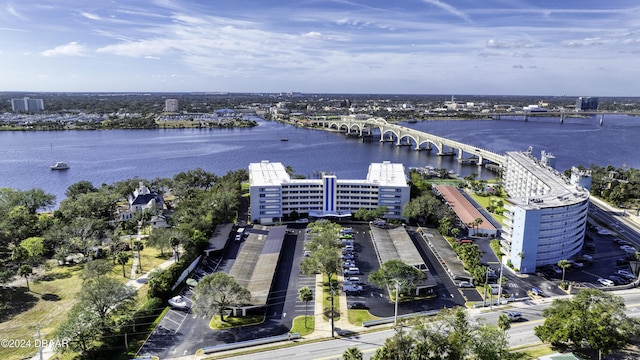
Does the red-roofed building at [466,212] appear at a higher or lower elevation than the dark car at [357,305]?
higher

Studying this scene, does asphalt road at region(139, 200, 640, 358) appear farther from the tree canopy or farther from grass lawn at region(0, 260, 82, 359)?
grass lawn at region(0, 260, 82, 359)

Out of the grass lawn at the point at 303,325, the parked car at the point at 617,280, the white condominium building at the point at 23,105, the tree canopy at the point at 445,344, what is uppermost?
the white condominium building at the point at 23,105

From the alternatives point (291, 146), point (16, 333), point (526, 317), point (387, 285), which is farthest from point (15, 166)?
point (526, 317)

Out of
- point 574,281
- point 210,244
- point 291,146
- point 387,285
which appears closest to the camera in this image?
point 387,285

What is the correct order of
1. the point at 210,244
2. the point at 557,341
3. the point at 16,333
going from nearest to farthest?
the point at 557,341, the point at 16,333, the point at 210,244

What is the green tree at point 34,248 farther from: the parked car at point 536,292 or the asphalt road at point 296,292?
the parked car at point 536,292

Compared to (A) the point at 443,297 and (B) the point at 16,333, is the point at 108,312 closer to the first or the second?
(B) the point at 16,333

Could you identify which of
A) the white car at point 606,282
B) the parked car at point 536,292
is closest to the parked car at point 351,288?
the parked car at point 536,292
